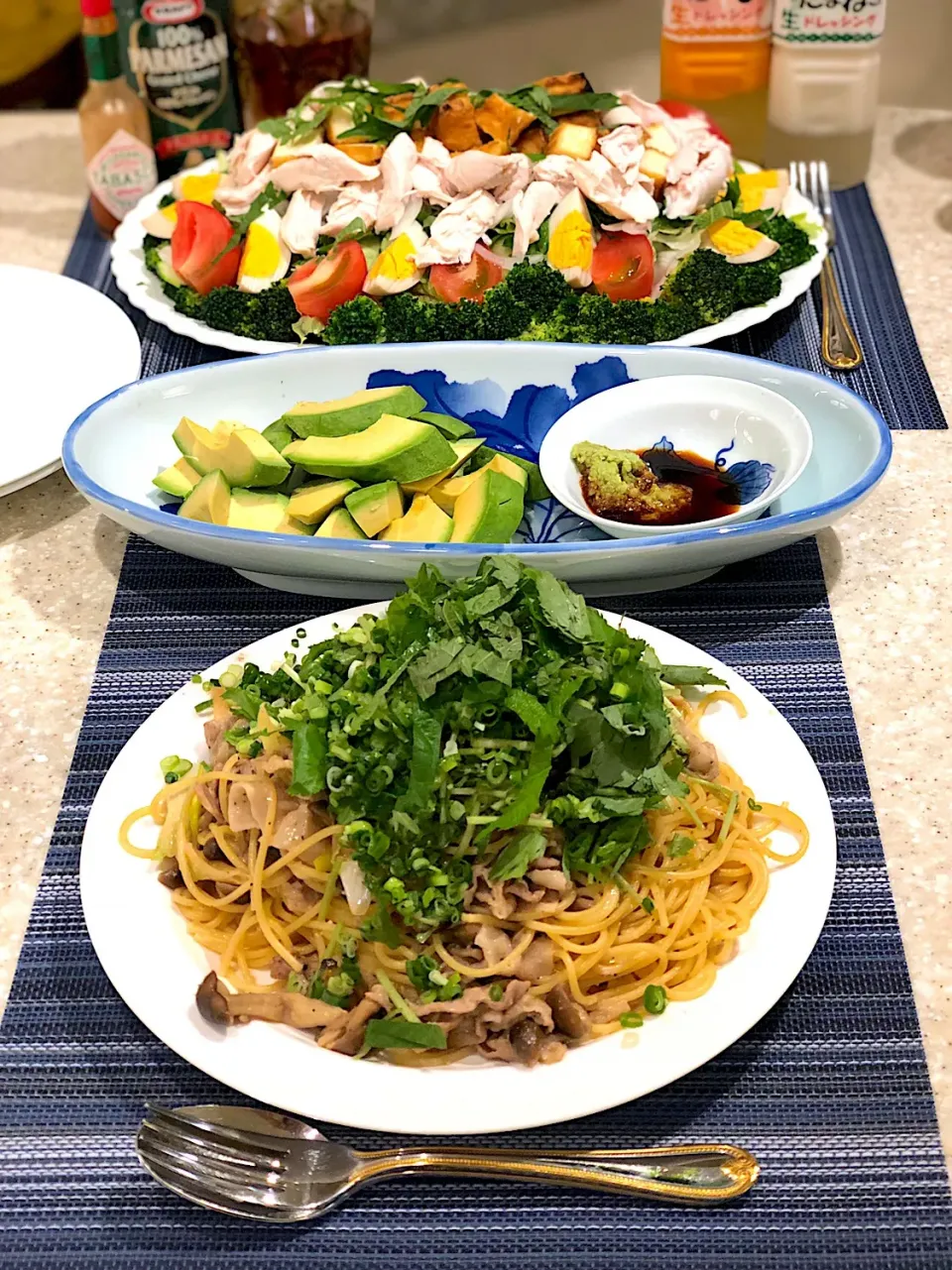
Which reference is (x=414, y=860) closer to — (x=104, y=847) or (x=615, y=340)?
(x=104, y=847)

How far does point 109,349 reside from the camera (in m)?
1.85

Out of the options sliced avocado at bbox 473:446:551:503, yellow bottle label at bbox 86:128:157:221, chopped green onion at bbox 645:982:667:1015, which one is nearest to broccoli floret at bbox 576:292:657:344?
sliced avocado at bbox 473:446:551:503

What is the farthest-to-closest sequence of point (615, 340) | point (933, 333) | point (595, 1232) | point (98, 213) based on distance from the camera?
point (98, 213) < point (933, 333) < point (615, 340) < point (595, 1232)

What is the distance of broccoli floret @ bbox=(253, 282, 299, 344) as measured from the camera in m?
1.87

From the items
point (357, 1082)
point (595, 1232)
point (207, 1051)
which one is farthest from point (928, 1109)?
point (207, 1051)

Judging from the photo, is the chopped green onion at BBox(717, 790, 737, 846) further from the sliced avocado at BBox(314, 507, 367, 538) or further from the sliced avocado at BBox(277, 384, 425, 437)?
the sliced avocado at BBox(277, 384, 425, 437)

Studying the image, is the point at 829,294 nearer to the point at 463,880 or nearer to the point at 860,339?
the point at 860,339

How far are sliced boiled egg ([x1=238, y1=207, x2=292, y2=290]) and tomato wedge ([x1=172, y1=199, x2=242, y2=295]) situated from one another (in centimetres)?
2

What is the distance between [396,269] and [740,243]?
53 centimetres

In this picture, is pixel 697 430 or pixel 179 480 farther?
pixel 697 430

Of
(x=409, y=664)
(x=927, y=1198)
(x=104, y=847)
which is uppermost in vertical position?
(x=409, y=664)

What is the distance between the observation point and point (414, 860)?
0.98m

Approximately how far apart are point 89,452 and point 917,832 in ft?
3.49

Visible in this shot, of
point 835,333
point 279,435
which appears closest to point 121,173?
point 279,435
